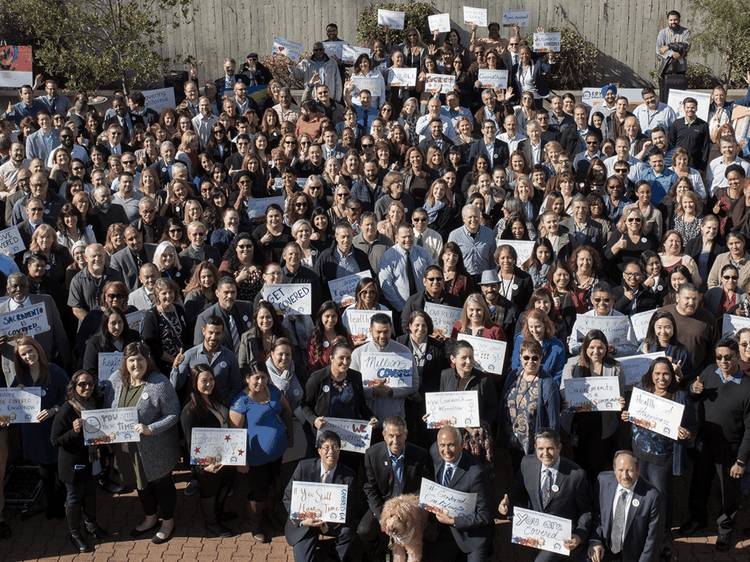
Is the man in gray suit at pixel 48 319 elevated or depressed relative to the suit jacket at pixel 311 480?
elevated

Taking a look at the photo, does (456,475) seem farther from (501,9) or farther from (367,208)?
(501,9)

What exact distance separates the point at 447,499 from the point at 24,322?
4.76 meters

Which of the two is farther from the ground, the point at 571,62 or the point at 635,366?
the point at 571,62

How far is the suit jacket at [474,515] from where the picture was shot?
700 centimetres

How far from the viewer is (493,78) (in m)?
15.9

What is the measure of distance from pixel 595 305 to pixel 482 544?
2875 millimetres

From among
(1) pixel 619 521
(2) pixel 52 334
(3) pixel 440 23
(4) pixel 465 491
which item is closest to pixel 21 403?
(2) pixel 52 334

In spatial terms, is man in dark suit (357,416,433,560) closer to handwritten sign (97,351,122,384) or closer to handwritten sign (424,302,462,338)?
handwritten sign (424,302,462,338)

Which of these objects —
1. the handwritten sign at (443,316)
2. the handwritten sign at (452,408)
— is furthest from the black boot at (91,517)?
the handwritten sign at (443,316)

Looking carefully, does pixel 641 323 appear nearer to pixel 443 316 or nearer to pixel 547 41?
pixel 443 316

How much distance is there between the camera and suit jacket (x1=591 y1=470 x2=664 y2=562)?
6754mm

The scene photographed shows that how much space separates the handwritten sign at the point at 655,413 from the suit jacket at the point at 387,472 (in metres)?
2.04

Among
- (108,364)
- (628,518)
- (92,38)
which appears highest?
(92,38)

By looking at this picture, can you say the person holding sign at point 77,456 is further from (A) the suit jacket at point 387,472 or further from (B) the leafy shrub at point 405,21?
(B) the leafy shrub at point 405,21
